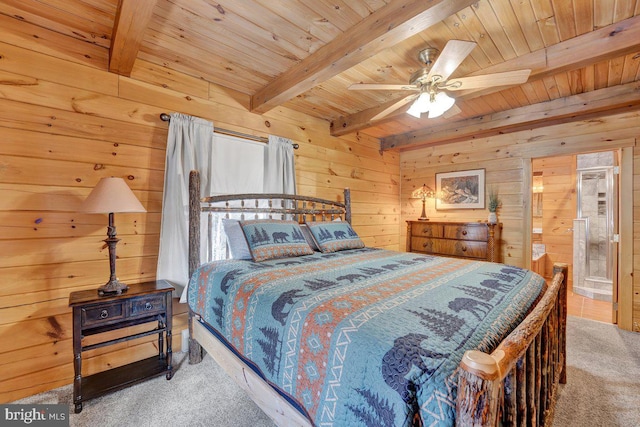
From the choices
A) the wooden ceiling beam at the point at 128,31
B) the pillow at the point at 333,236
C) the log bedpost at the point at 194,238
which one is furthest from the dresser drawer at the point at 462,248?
the wooden ceiling beam at the point at 128,31

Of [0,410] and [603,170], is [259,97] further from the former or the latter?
[603,170]

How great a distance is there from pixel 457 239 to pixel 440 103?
2345mm

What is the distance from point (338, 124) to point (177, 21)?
2.23m

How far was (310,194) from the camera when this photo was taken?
360 centimetres

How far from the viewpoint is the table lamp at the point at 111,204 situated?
5.81ft

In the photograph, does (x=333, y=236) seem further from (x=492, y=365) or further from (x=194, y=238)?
(x=492, y=365)

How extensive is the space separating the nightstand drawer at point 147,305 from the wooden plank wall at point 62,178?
45 centimetres

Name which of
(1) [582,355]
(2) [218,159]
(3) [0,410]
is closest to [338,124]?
(2) [218,159]

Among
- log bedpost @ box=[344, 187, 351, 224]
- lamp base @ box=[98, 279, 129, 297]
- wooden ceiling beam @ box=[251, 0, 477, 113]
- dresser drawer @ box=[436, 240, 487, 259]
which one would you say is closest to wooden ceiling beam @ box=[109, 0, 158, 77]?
wooden ceiling beam @ box=[251, 0, 477, 113]

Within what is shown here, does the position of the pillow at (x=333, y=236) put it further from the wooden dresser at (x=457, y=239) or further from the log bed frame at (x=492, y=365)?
the wooden dresser at (x=457, y=239)

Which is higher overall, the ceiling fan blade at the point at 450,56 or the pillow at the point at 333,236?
the ceiling fan blade at the point at 450,56

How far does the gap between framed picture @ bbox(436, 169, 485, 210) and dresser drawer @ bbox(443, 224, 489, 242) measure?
52cm

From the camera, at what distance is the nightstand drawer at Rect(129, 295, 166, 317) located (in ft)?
6.19
